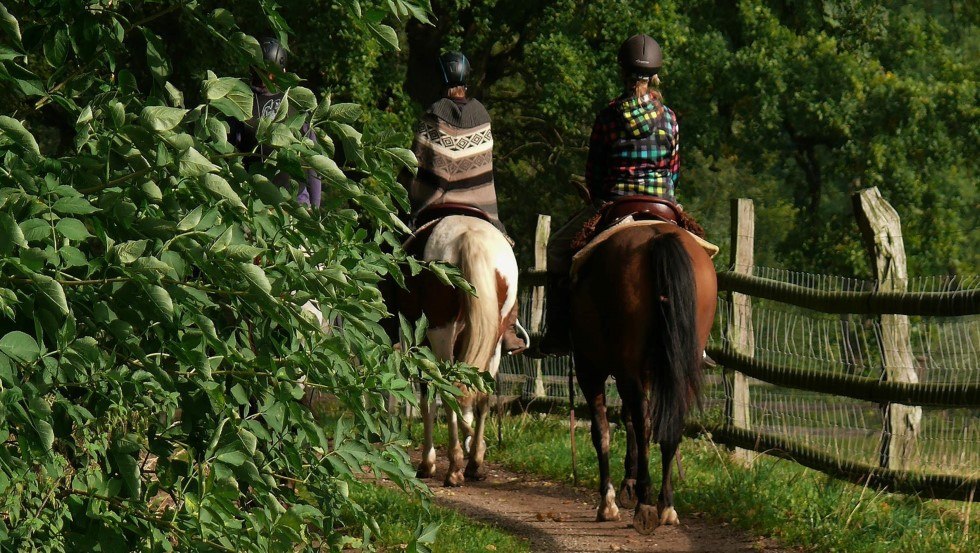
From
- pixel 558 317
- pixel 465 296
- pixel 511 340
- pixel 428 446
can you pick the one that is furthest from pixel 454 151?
pixel 428 446

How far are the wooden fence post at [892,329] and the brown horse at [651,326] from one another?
1.25 meters

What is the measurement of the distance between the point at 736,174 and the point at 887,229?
3166 centimetres

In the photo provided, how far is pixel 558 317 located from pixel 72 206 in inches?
218

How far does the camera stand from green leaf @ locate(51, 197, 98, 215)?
246 cm

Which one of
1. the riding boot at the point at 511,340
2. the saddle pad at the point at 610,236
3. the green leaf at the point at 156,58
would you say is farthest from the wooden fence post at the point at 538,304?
the green leaf at the point at 156,58

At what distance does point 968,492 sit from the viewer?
256 inches

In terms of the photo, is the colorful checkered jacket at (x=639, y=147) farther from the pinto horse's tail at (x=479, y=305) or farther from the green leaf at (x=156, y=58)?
the green leaf at (x=156, y=58)

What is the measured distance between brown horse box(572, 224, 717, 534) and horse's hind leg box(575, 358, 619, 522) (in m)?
0.29

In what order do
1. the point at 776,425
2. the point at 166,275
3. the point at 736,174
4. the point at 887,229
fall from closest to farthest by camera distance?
the point at 166,275 < the point at 887,229 < the point at 776,425 < the point at 736,174

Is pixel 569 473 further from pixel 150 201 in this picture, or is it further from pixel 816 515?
pixel 150 201

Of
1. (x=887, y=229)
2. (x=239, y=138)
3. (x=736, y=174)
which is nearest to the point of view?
(x=239, y=138)

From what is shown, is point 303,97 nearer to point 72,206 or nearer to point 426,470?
point 72,206

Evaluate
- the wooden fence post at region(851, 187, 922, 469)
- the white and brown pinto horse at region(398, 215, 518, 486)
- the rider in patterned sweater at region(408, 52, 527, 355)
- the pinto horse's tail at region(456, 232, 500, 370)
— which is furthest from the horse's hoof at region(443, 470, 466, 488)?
the wooden fence post at region(851, 187, 922, 469)

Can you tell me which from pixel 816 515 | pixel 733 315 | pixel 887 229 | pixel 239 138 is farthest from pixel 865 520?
pixel 239 138
